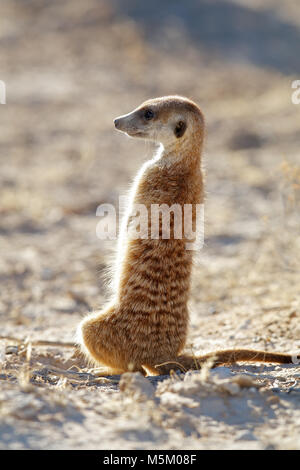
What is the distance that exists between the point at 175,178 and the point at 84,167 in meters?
7.36

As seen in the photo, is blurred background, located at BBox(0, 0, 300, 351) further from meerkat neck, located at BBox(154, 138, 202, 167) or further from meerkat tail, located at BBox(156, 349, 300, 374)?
meerkat neck, located at BBox(154, 138, 202, 167)

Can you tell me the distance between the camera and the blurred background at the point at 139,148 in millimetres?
6334

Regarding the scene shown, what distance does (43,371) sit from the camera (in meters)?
3.98

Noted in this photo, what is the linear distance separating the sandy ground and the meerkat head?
1.38m

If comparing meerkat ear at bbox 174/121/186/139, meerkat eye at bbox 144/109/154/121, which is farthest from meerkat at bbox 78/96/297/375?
meerkat eye at bbox 144/109/154/121

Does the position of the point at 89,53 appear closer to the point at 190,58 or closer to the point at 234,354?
the point at 190,58

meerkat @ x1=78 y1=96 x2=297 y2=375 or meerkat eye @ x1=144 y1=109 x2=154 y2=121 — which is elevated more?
meerkat eye @ x1=144 y1=109 x2=154 y2=121

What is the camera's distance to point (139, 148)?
498 inches

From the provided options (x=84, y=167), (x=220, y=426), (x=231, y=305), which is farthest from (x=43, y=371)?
(x=84, y=167)

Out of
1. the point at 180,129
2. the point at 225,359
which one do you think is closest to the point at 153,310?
the point at 225,359

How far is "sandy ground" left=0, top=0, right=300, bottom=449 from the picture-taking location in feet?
9.90

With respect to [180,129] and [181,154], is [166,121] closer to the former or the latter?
[180,129]

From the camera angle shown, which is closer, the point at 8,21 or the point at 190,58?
the point at 190,58

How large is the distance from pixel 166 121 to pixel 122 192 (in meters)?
5.57
